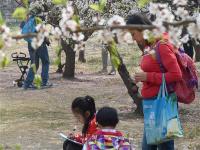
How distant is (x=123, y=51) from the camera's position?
2361cm

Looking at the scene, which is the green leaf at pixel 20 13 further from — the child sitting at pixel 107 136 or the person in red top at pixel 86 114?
the person in red top at pixel 86 114

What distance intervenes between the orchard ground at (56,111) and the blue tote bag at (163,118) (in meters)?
0.76

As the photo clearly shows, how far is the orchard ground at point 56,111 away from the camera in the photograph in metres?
7.98

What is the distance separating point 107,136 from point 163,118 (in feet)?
1.68

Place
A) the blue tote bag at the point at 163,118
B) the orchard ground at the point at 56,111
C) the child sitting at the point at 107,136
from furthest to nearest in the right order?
the orchard ground at the point at 56,111 < the blue tote bag at the point at 163,118 < the child sitting at the point at 107,136

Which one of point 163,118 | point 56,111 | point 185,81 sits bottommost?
point 56,111

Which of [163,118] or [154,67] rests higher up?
[154,67]

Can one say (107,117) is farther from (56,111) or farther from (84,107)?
(56,111)

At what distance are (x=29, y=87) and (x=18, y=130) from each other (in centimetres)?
501

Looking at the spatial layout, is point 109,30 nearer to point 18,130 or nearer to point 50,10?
point 18,130

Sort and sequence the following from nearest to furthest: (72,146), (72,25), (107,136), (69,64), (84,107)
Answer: (72,25) → (107,136) → (84,107) → (72,146) → (69,64)

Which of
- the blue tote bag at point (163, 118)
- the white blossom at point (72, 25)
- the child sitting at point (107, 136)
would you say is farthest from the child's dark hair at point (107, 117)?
the white blossom at point (72, 25)

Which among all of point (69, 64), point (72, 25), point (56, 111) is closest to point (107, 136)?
point (72, 25)

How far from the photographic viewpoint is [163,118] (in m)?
4.83
